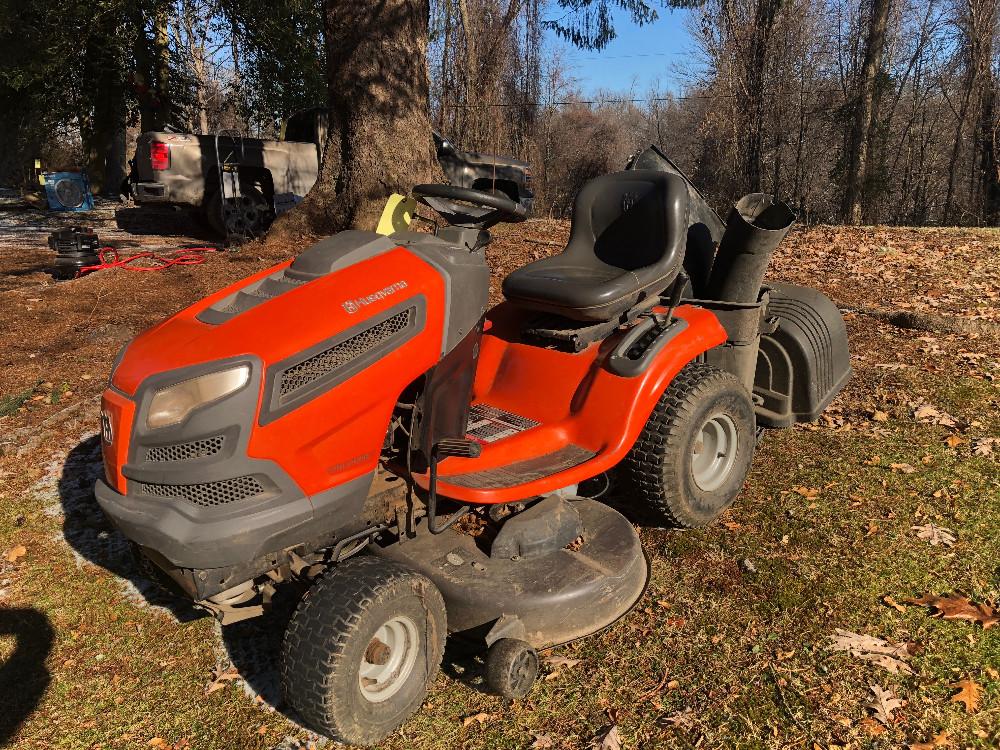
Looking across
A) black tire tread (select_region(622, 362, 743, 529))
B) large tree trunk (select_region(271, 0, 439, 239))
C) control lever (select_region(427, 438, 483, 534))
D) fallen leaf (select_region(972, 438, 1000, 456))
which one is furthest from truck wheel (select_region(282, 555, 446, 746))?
large tree trunk (select_region(271, 0, 439, 239))

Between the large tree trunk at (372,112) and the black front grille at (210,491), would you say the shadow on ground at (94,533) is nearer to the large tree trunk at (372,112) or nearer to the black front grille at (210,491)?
the black front grille at (210,491)

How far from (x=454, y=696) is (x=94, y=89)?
17650mm

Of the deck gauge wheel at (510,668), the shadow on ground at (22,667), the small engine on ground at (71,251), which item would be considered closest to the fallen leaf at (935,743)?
the deck gauge wheel at (510,668)

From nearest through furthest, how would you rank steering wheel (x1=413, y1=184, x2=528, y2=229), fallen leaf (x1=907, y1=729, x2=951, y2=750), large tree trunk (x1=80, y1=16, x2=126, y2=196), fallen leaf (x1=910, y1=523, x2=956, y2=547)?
fallen leaf (x1=907, y1=729, x2=951, y2=750) < steering wheel (x1=413, y1=184, x2=528, y2=229) < fallen leaf (x1=910, y1=523, x2=956, y2=547) < large tree trunk (x1=80, y1=16, x2=126, y2=196)

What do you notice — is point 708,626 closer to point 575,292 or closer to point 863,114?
point 575,292

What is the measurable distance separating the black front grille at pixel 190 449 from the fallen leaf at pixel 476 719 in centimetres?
121

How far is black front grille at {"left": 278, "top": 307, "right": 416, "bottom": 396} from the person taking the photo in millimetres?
2195

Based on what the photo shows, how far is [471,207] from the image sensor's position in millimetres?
2861

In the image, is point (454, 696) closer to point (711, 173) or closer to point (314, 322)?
point (314, 322)

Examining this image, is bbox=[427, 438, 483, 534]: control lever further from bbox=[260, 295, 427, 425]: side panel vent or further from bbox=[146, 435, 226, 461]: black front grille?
bbox=[146, 435, 226, 461]: black front grille

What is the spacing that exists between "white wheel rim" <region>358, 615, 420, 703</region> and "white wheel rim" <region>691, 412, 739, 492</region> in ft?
5.44

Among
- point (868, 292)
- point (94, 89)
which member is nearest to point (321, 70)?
point (94, 89)

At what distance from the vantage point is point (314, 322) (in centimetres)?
226

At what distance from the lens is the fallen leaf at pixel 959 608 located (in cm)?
289
